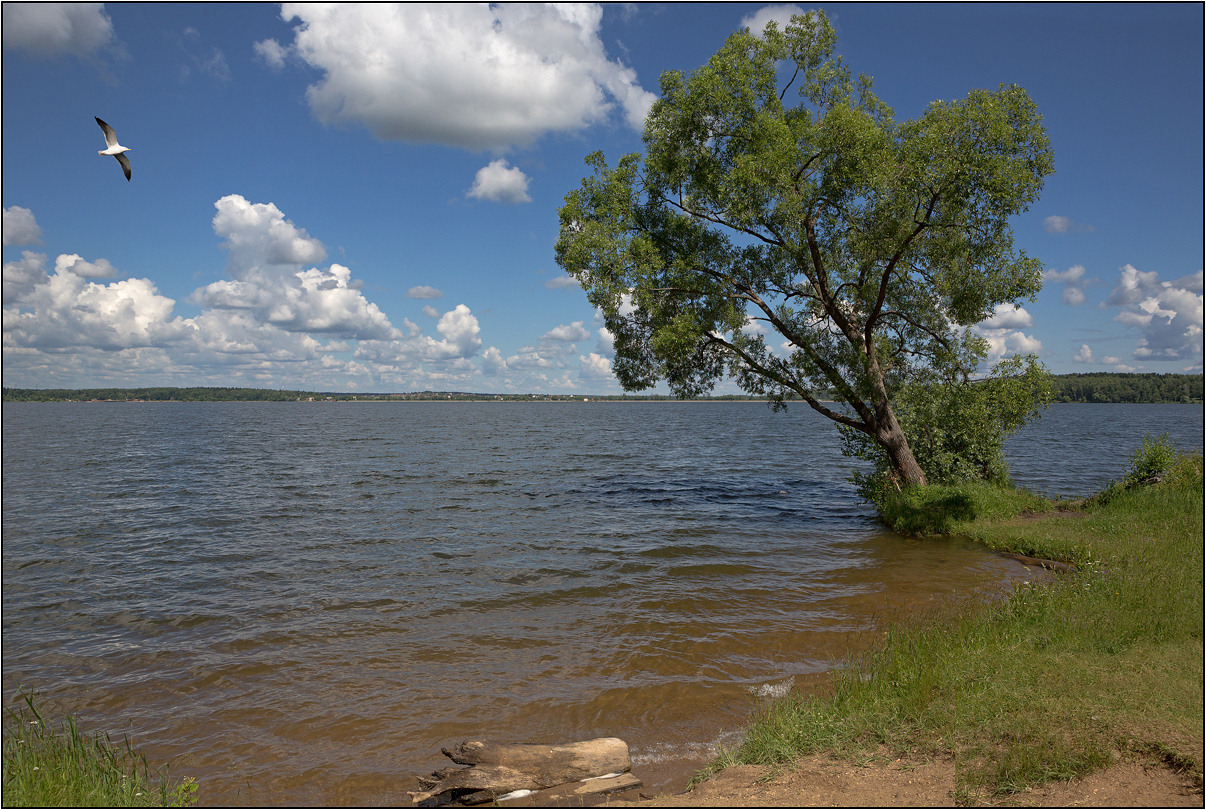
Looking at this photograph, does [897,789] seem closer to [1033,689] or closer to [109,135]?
[1033,689]

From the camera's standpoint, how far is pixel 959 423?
20000mm

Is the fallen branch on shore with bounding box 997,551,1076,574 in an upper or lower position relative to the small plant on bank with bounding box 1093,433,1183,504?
lower

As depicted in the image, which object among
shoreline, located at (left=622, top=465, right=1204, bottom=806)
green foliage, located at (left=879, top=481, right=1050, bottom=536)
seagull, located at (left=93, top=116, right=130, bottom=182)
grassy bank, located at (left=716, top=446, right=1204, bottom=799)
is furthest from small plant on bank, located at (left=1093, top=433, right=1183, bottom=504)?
seagull, located at (left=93, top=116, right=130, bottom=182)

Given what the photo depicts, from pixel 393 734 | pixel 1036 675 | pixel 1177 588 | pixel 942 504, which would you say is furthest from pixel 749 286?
pixel 393 734

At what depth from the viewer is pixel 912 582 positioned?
15.6m

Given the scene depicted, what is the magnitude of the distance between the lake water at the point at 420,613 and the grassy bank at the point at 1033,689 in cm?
170

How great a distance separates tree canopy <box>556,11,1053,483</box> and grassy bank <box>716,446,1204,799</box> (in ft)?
29.0

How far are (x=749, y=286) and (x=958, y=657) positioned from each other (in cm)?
1466

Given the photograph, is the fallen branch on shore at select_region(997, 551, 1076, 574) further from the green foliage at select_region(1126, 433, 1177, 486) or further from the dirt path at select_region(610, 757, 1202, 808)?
the dirt path at select_region(610, 757, 1202, 808)

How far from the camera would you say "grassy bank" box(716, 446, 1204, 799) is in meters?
6.11

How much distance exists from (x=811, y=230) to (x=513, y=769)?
57.0ft

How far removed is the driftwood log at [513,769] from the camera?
7.12 m

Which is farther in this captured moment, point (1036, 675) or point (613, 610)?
point (613, 610)

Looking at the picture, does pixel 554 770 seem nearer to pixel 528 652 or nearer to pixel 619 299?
pixel 528 652
